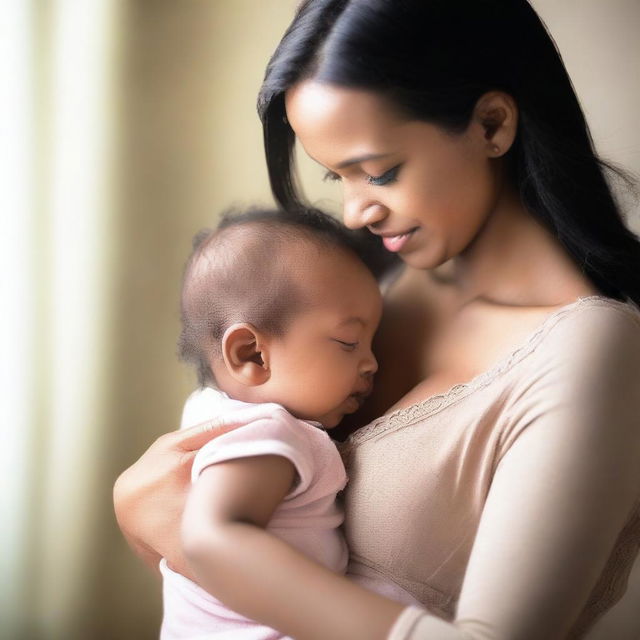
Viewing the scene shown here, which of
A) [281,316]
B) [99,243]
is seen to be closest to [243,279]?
[281,316]

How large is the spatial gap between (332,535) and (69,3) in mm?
855

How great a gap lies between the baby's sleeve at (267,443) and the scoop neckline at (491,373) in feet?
0.36

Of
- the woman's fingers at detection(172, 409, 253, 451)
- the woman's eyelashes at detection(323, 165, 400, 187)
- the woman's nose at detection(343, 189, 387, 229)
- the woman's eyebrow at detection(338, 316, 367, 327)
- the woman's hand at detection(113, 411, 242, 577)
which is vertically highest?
the woman's eyelashes at detection(323, 165, 400, 187)

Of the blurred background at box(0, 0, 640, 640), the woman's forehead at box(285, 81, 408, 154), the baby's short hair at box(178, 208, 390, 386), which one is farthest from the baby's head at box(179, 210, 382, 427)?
the blurred background at box(0, 0, 640, 640)

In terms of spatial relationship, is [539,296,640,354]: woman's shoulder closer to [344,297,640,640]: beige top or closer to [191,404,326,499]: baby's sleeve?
[344,297,640,640]: beige top

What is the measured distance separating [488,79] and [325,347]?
334 mm

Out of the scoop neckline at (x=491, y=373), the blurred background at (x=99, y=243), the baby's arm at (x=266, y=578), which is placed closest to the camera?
the baby's arm at (x=266, y=578)

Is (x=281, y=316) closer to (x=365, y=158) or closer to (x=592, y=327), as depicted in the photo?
(x=365, y=158)

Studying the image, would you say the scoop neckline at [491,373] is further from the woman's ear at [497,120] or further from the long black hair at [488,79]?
the woman's ear at [497,120]

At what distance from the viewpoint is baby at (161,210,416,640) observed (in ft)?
2.73

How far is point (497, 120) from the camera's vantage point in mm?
927

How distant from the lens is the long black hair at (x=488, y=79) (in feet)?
2.87

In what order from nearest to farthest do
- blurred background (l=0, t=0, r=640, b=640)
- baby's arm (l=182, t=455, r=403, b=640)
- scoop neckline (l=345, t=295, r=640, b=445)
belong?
baby's arm (l=182, t=455, r=403, b=640), scoop neckline (l=345, t=295, r=640, b=445), blurred background (l=0, t=0, r=640, b=640)

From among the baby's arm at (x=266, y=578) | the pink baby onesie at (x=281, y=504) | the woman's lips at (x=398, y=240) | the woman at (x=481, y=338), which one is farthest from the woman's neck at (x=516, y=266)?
the baby's arm at (x=266, y=578)
